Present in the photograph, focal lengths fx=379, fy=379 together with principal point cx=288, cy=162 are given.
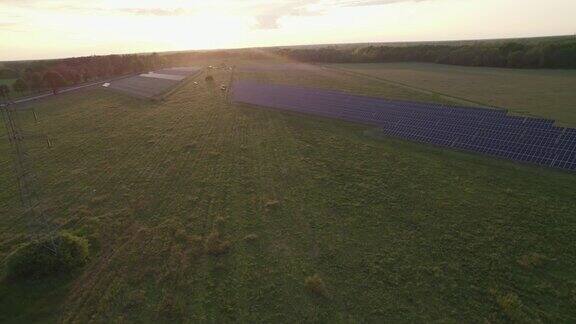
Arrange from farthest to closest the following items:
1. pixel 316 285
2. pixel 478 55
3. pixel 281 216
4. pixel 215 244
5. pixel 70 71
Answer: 1. pixel 478 55
2. pixel 70 71
3. pixel 281 216
4. pixel 215 244
5. pixel 316 285

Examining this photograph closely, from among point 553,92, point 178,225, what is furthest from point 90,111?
point 553,92

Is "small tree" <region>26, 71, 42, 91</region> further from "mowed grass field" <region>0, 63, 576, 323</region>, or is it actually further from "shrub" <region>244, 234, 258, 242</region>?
"shrub" <region>244, 234, 258, 242</region>

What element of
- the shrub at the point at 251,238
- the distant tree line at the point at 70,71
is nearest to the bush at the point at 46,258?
the shrub at the point at 251,238

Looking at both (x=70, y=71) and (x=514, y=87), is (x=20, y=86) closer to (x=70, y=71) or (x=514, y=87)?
(x=70, y=71)

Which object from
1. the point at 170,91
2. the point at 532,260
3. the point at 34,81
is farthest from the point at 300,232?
the point at 34,81

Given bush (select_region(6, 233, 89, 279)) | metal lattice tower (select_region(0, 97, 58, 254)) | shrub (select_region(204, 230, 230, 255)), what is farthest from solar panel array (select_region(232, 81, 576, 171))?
metal lattice tower (select_region(0, 97, 58, 254))

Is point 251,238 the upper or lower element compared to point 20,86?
lower
